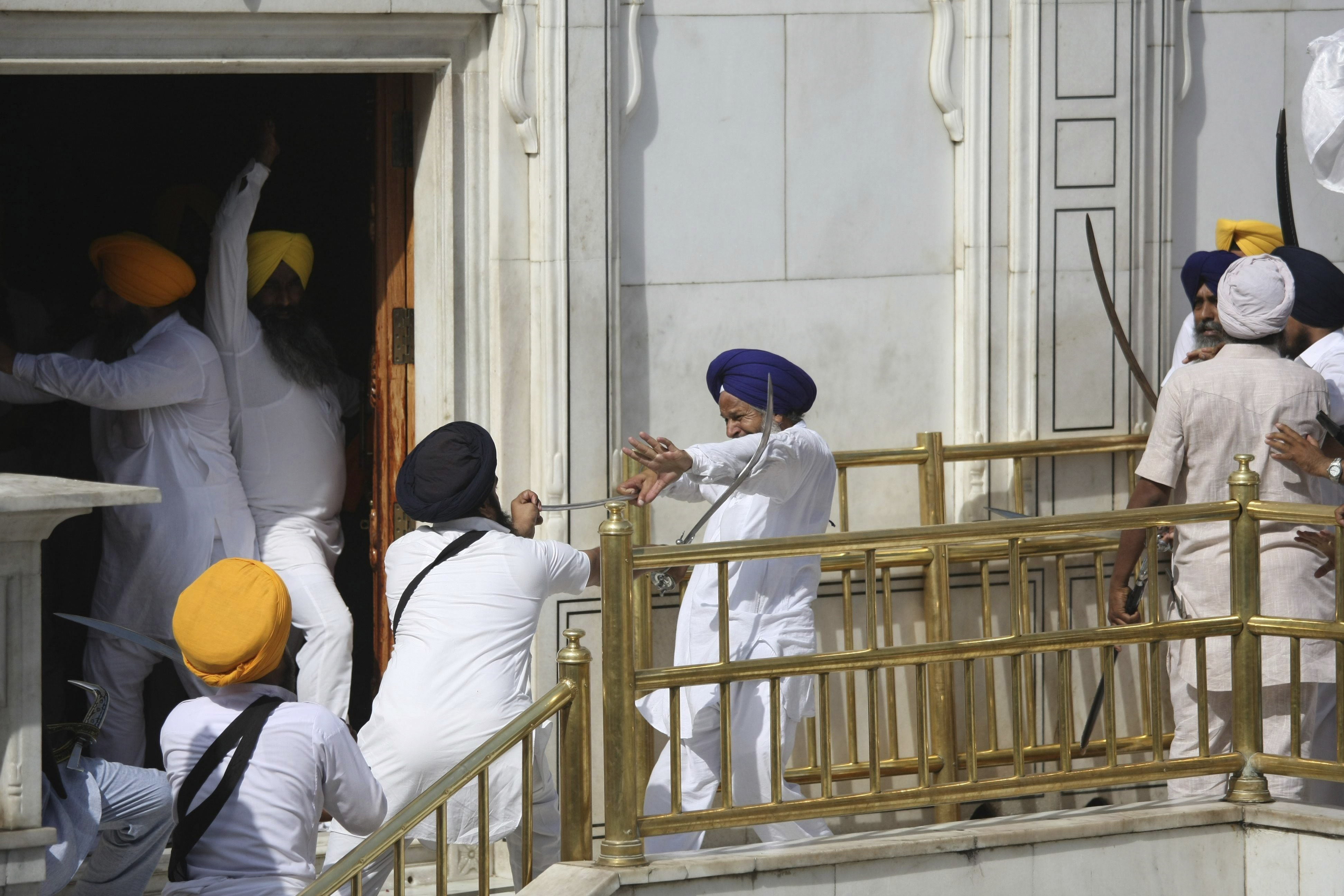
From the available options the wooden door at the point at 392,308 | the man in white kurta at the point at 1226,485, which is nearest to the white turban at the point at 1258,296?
the man in white kurta at the point at 1226,485

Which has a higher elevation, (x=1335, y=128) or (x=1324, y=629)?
(x=1335, y=128)

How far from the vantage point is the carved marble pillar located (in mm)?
3287

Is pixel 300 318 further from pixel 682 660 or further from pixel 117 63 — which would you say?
pixel 682 660

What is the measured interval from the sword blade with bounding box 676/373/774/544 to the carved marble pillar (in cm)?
164

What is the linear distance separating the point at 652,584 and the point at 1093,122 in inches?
89.8

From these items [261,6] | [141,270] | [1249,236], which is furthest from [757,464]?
[1249,236]

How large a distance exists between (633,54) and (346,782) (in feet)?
9.04

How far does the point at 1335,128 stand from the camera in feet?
18.2

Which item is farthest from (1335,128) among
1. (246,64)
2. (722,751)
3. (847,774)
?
(246,64)

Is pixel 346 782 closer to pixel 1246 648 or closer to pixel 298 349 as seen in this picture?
pixel 298 349

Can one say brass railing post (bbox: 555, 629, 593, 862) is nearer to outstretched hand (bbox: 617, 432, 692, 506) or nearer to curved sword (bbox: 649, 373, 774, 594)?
curved sword (bbox: 649, 373, 774, 594)

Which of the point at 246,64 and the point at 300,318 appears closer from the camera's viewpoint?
the point at 246,64

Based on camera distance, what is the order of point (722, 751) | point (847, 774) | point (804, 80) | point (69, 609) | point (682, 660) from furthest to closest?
point (69, 609) < point (804, 80) < point (847, 774) < point (682, 660) < point (722, 751)

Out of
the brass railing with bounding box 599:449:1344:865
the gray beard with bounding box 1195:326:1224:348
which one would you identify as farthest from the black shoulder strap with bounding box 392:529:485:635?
the gray beard with bounding box 1195:326:1224:348
